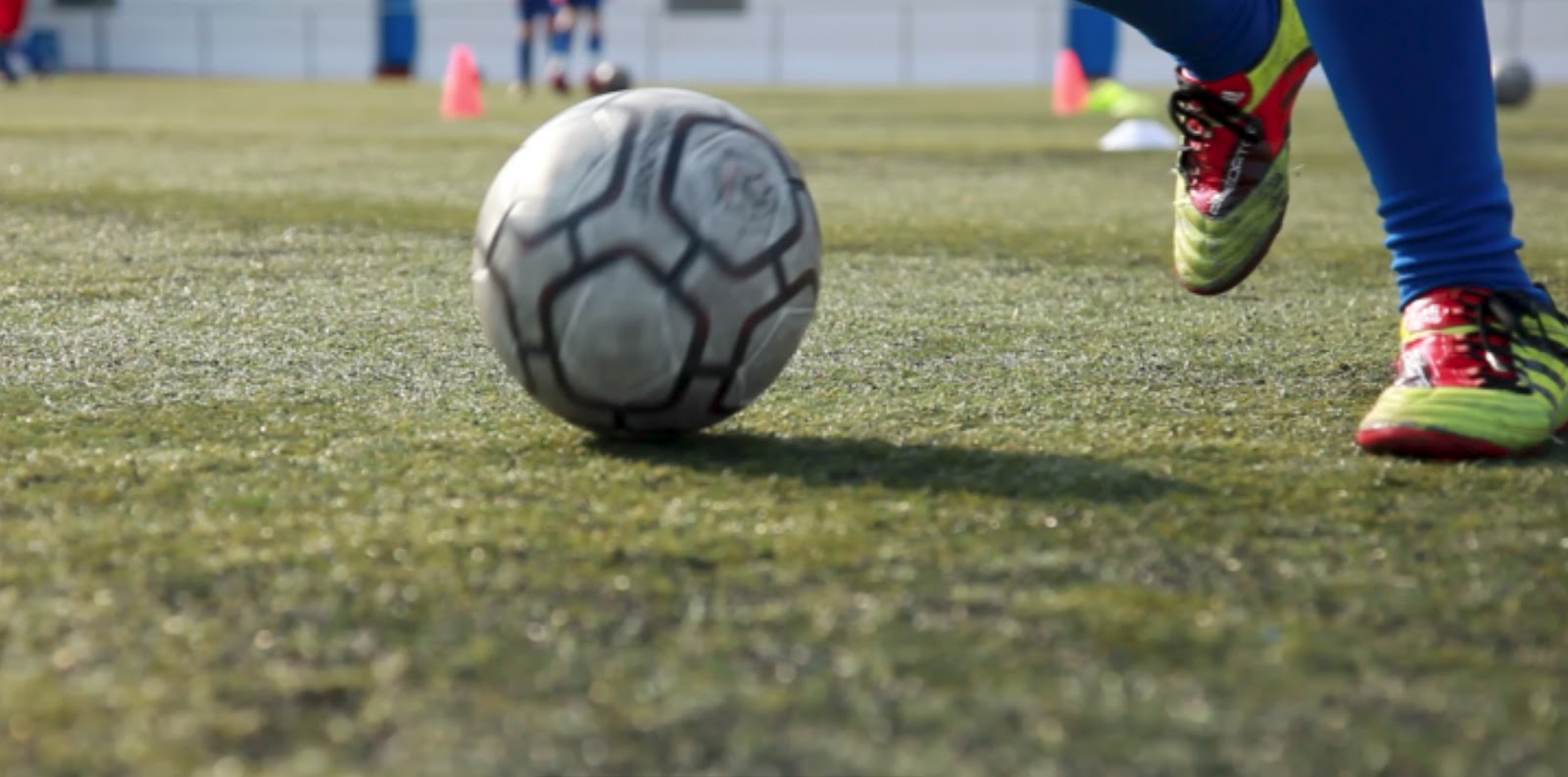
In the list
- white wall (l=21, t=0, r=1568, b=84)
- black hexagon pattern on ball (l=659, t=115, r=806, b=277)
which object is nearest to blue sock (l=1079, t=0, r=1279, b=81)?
black hexagon pattern on ball (l=659, t=115, r=806, b=277)

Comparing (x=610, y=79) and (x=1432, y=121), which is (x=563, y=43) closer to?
Result: (x=610, y=79)

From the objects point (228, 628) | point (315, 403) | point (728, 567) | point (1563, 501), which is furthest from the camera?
point (315, 403)

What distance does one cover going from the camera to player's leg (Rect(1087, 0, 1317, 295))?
2.32m

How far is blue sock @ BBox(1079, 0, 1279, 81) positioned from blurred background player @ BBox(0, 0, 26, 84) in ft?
42.4

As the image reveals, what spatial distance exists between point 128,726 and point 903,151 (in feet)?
20.5

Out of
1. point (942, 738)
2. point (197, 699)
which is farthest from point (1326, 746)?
point (197, 699)

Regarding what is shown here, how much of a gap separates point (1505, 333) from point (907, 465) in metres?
0.66

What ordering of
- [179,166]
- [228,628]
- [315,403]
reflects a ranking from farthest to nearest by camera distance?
1. [179,166]
2. [315,403]
3. [228,628]

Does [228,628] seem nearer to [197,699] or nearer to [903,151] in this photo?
[197,699]

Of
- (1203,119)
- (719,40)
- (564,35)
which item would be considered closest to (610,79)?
(564,35)

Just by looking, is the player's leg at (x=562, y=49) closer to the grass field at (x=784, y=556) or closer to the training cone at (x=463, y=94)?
the training cone at (x=463, y=94)

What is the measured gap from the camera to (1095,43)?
22.2m

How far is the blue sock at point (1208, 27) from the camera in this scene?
228cm

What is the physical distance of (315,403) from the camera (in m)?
1.98
